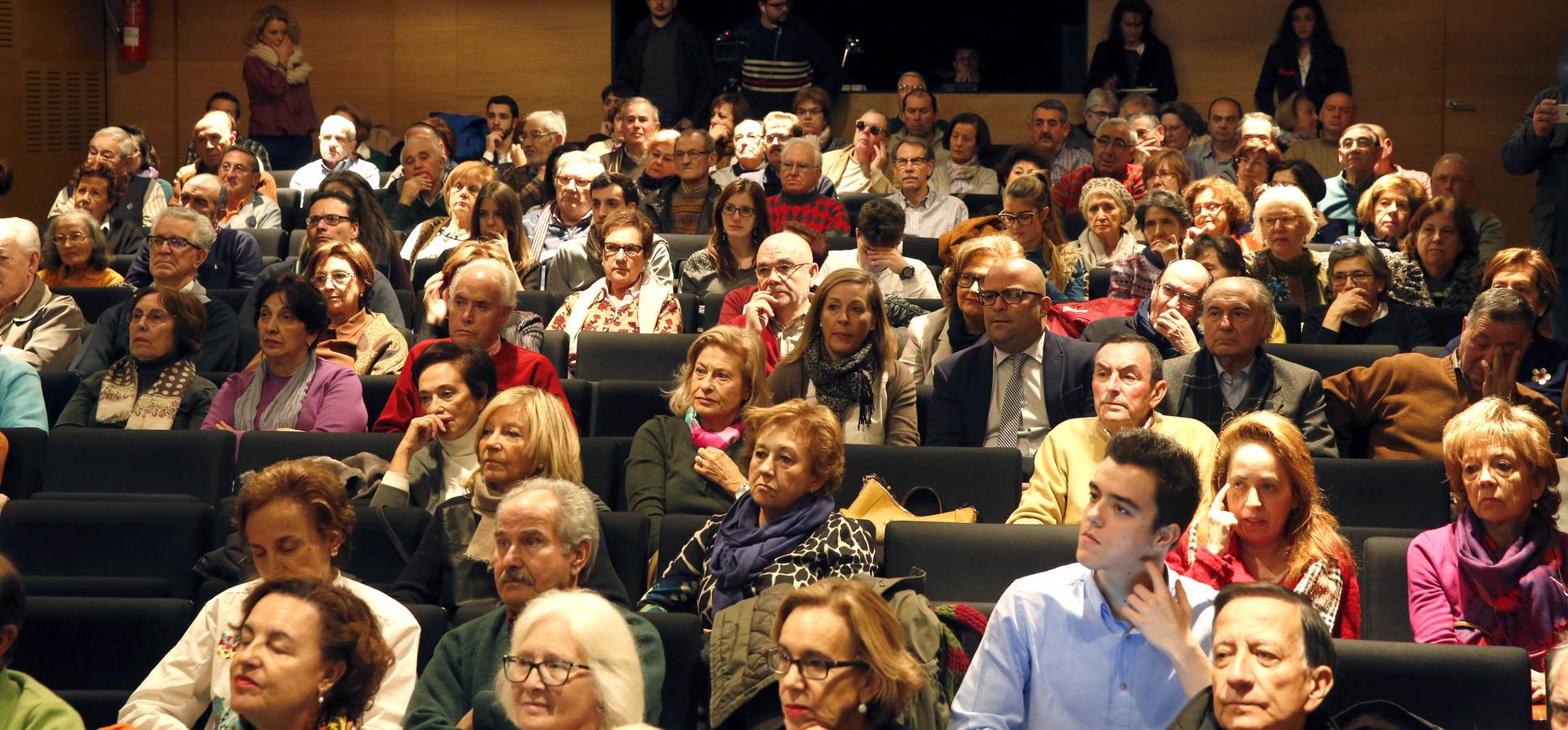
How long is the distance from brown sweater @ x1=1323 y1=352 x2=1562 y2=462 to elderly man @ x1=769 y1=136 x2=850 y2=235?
2876 mm

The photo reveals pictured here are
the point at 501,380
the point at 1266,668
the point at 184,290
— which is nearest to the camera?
the point at 1266,668

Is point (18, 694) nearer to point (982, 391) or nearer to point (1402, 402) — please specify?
point (982, 391)

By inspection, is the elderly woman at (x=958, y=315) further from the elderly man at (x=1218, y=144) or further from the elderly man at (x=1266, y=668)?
the elderly man at (x=1218, y=144)

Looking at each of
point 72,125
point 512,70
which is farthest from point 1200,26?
point 72,125

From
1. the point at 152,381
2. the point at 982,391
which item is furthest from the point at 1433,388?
the point at 152,381

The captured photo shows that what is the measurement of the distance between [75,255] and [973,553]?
163 inches

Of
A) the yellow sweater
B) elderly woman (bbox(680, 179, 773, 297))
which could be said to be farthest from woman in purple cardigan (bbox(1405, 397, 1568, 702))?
elderly woman (bbox(680, 179, 773, 297))

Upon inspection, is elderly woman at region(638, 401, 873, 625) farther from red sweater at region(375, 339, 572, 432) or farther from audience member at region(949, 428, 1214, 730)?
red sweater at region(375, 339, 572, 432)

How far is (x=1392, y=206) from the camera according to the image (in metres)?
6.47

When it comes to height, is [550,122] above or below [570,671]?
above

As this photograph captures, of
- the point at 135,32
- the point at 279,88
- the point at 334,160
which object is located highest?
the point at 135,32

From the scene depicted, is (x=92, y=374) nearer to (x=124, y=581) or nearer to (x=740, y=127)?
(x=124, y=581)

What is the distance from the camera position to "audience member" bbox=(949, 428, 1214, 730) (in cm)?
254

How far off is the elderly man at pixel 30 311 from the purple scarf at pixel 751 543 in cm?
287
